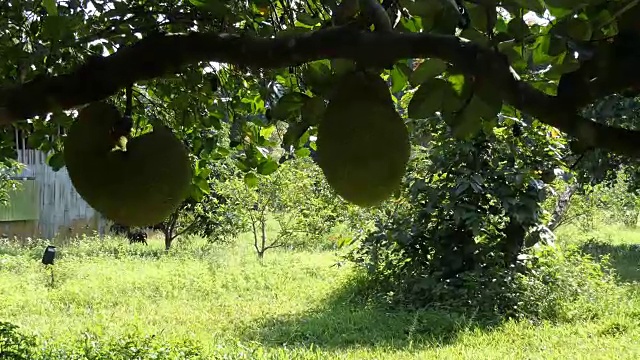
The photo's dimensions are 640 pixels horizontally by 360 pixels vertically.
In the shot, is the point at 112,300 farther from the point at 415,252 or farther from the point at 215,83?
the point at 215,83

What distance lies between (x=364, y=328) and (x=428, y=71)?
10.8ft

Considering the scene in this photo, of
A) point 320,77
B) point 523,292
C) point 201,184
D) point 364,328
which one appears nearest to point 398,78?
point 320,77

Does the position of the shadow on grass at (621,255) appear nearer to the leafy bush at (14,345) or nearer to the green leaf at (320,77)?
the leafy bush at (14,345)

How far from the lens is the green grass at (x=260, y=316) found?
3.37 m

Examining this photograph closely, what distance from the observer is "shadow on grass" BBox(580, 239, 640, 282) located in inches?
238

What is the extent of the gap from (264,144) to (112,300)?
3449 millimetres

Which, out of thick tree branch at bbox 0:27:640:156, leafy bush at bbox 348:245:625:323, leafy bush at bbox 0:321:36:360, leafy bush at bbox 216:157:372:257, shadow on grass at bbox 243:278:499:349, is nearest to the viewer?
thick tree branch at bbox 0:27:640:156

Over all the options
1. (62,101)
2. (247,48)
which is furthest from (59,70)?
(247,48)

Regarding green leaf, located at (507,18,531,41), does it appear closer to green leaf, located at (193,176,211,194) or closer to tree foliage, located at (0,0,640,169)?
tree foliage, located at (0,0,640,169)

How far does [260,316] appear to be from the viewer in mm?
4348

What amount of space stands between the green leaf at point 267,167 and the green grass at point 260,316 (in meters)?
1.52

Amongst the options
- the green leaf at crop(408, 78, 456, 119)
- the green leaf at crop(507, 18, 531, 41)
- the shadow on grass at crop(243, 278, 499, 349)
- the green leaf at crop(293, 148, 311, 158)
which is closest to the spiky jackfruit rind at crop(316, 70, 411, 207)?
the green leaf at crop(408, 78, 456, 119)

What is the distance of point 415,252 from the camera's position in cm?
451

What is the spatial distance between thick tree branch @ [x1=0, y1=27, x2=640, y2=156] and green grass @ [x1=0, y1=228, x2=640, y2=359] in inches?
94.0
